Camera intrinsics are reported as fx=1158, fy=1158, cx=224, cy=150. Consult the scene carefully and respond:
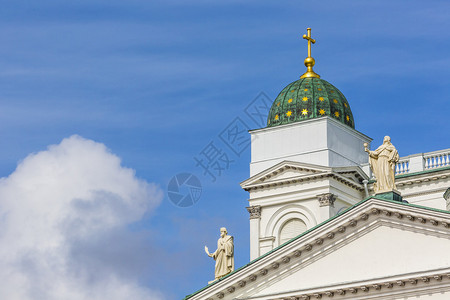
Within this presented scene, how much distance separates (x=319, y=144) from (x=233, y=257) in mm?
16685

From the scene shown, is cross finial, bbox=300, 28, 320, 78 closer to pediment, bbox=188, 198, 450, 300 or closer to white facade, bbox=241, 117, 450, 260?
white facade, bbox=241, 117, 450, 260

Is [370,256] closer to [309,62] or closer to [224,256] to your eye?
[224,256]

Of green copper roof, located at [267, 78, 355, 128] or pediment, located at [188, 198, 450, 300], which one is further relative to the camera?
green copper roof, located at [267, 78, 355, 128]

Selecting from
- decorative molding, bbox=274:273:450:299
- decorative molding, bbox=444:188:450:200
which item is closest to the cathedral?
decorative molding, bbox=274:273:450:299

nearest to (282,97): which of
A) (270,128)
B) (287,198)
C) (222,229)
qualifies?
(270,128)

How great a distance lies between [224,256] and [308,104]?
62.5 feet

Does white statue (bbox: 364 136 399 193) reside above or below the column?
below

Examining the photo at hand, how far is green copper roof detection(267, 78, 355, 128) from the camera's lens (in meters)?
73.3

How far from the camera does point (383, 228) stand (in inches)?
2089

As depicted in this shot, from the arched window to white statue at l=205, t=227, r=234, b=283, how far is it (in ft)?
46.2

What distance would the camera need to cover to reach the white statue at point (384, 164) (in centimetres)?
5333

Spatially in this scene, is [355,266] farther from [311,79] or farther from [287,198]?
[311,79]

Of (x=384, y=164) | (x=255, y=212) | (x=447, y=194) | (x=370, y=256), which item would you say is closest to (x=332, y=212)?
(x=255, y=212)

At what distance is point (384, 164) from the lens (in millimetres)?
53562
